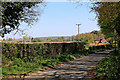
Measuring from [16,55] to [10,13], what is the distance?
210 inches

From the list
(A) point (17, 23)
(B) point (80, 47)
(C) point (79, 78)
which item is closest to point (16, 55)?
(A) point (17, 23)

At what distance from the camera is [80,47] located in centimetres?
2808

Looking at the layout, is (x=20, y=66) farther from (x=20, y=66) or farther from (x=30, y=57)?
(x=30, y=57)

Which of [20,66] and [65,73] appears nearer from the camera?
[65,73]

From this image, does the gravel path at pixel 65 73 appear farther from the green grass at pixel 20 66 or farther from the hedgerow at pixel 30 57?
the hedgerow at pixel 30 57

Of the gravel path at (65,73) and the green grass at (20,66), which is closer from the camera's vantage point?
the gravel path at (65,73)

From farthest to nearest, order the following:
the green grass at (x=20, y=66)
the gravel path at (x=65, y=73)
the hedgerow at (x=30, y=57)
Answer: the hedgerow at (x=30, y=57)
the green grass at (x=20, y=66)
the gravel path at (x=65, y=73)

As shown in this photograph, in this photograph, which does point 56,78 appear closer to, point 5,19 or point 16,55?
point 5,19

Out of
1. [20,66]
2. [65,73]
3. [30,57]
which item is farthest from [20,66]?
[65,73]

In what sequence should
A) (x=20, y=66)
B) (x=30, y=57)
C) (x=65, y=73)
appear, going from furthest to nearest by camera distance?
(x=30, y=57)
(x=20, y=66)
(x=65, y=73)

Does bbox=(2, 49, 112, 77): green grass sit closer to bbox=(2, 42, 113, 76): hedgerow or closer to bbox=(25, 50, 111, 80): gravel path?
bbox=(2, 42, 113, 76): hedgerow

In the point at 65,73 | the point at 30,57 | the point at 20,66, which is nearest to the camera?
the point at 65,73

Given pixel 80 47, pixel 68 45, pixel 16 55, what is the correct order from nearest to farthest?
pixel 16 55, pixel 68 45, pixel 80 47

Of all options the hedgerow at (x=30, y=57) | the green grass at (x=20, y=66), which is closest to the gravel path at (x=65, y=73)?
the green grass at (x=20, y=66)
